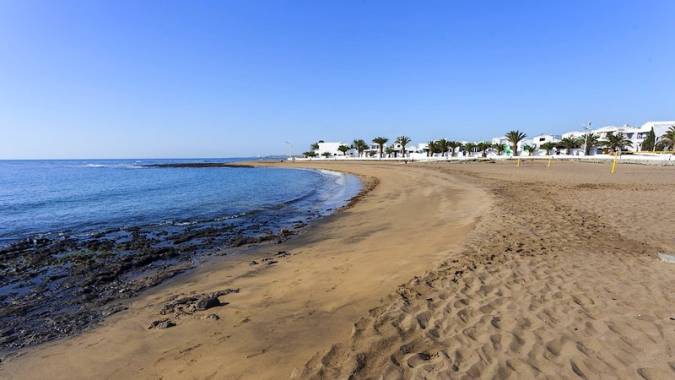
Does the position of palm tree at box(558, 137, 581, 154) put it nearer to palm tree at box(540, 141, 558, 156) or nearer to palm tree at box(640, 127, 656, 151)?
palm tree at box(540, 141, 558, 156)

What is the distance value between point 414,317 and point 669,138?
84470 mm

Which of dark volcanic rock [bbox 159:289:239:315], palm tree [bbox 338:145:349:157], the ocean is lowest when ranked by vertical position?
the ocean

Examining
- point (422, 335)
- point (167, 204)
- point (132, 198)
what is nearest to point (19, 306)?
point (422, 335)

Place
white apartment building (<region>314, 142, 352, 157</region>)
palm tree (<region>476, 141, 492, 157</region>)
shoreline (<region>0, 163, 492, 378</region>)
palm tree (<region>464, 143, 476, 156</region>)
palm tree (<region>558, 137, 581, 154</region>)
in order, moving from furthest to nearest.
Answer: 1. white apartment building (<region>314, 142, 352, 157</region>)
2. palm tree (<region>464, 143, 476, 156</region>)
3. palm tree (<region>476, 141, 492, 157</region>)
4. palm tree (<region>558, 137, 581, 154</region>)
5. shoreline (<region>0, 163, 492, 378</region>)

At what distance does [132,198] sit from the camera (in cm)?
2452

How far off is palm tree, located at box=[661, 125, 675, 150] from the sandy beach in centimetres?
7446

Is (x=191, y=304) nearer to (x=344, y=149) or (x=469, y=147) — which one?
(x=469, y=147)

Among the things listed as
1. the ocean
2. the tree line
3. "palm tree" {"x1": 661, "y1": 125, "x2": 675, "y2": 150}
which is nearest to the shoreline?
the ocean

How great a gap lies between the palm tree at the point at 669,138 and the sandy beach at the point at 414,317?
244 ft

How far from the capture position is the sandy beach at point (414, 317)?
371 cm

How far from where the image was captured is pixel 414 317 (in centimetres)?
466

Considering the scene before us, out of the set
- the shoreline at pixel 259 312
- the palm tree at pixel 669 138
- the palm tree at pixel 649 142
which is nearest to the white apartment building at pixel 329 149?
the palm tree at pixel 649 142

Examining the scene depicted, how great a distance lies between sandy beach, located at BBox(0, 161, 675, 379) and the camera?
3715mm

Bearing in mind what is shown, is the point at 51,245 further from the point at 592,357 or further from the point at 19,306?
the point at 592,357
